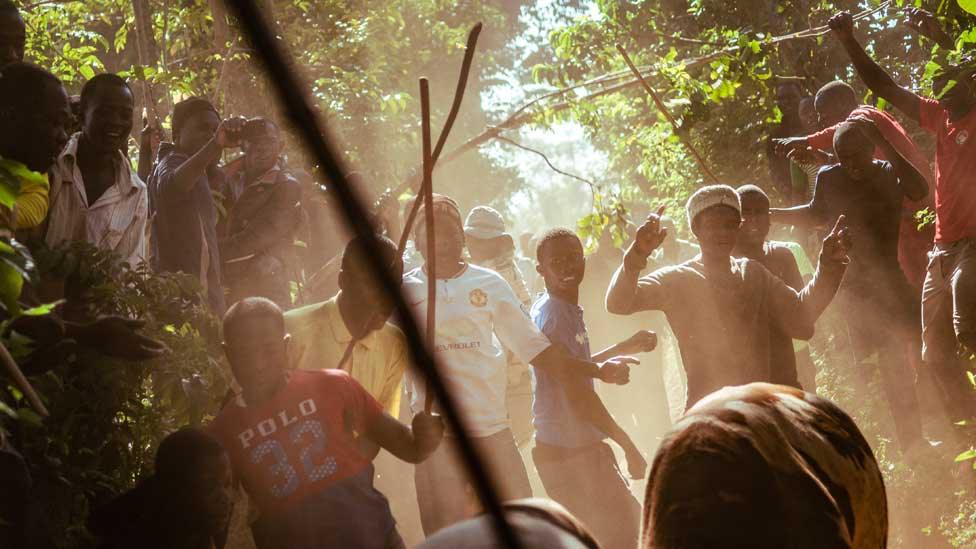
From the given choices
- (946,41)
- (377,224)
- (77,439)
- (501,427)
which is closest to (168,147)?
(377,224)

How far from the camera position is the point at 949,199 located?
21.2 feet

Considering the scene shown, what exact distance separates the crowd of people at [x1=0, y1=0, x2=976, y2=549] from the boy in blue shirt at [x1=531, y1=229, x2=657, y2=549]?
0.01 metres

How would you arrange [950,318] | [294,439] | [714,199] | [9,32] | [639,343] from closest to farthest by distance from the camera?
[294,439] → [9,32] → [714,199] → [639,343] → [950,318]

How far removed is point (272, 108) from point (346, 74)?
7.26 ft

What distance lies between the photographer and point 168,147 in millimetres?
6777

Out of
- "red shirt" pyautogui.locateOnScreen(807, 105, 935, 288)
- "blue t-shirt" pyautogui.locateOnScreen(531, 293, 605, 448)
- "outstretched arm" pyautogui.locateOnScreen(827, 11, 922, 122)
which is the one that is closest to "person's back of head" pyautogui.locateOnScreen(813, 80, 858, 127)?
"red shirt" pyautogui.locateOnScreen(807, 105, 935, 288)

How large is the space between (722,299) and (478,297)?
1.35 metres

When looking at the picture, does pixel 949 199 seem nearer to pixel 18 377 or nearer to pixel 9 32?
pixel 9 32

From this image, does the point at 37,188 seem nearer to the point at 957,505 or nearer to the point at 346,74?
the point at 957,505

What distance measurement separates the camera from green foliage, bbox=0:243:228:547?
3.69 meters

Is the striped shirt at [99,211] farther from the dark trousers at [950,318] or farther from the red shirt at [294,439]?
the dark trousers at [950,318]

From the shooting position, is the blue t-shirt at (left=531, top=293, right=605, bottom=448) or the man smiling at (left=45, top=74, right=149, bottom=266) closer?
the man smiling at (left=45, top=74, right=149, bottom=266)

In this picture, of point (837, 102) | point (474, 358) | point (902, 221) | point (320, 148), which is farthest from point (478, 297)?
point (320, 148)

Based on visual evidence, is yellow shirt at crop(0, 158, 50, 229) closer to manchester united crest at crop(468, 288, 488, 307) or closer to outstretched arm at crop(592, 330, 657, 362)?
manchester united crest at crop(468, 288, 488, 307)
